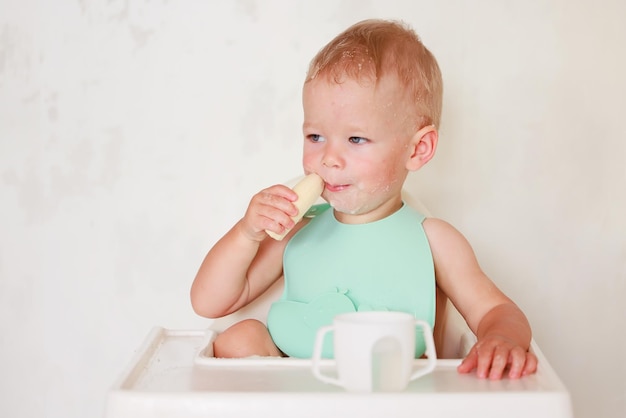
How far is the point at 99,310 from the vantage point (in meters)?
1.67

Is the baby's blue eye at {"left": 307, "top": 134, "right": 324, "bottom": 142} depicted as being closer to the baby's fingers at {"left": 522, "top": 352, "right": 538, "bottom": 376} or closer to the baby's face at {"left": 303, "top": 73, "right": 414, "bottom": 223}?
the baby's face at {"left": 303, "top": 73, "right": 414, "bottom": 223}

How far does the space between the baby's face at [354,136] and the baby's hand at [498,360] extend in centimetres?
29

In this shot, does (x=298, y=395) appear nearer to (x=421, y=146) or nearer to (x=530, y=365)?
(x=530, y=365)

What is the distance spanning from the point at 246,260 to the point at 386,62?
0.34m

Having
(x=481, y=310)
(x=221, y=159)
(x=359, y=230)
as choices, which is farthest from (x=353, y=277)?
(x=221, y=159)

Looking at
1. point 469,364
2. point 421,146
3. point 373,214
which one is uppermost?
point 421,146

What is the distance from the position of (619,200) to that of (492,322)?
2.21ft

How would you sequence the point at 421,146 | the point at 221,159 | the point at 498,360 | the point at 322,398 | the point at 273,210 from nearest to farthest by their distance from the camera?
the point at 322,398
the point at 498,360
the point at 273,210
the point at 421,146
the point at 221,159

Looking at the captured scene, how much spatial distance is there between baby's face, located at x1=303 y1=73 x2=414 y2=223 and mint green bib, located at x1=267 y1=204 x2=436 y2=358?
0.20 ft

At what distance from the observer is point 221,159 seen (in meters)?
1.64

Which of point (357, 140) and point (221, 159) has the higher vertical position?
point (357, 140)

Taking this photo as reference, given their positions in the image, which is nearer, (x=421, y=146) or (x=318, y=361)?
(x=318, y=361)

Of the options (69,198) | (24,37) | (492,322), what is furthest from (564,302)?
(24,37)

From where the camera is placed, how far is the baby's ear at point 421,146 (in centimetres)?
122
